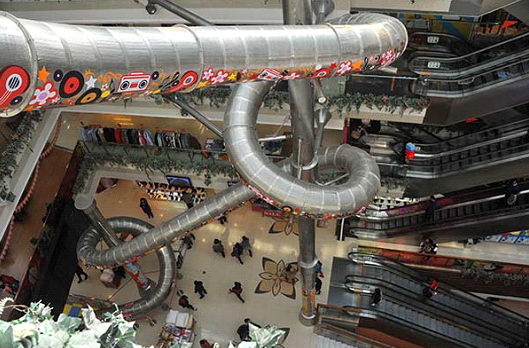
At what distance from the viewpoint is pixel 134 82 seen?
13.7 ft

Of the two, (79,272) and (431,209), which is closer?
(431,209)

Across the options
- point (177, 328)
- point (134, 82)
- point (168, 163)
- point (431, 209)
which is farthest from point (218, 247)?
point (134, 82)

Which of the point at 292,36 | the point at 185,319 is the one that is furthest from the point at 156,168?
the point at 292,36

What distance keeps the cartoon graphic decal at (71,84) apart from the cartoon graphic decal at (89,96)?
101 mm

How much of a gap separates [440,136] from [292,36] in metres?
12.2

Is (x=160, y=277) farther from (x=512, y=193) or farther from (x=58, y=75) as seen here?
(x=58, y=75)

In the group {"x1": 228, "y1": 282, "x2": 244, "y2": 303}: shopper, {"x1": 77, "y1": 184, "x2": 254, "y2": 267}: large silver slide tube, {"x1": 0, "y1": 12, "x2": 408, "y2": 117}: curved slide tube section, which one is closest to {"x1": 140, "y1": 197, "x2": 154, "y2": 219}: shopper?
{"x1": 77, "y1": 184, "x2": 254, "y2": 267}: large silver slide tube

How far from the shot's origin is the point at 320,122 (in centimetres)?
846

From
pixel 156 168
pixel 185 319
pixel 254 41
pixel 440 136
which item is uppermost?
pixel 440 136

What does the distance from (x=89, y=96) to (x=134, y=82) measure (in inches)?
16.7

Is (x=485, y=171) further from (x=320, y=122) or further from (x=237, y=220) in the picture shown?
(x=237, y=220)

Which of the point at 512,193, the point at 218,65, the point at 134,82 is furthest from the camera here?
the point at 512,193

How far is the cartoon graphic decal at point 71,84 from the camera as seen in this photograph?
3.63 metres

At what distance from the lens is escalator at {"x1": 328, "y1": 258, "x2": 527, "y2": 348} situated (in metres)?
16.6
